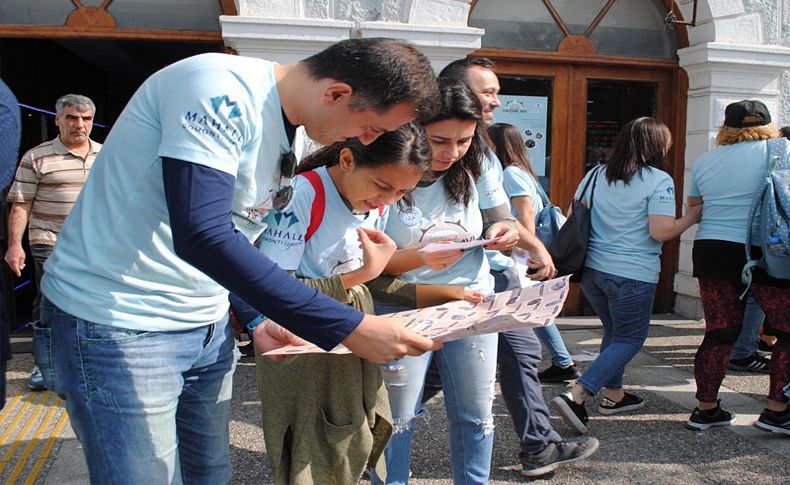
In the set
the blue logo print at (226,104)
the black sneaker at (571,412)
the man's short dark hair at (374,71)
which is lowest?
the black sneaker at (571,412)

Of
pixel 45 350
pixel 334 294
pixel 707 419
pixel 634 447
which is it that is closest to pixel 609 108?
pixel 707 419

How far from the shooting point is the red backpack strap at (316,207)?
2158 millimetres

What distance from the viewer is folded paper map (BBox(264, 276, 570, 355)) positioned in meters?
1.77

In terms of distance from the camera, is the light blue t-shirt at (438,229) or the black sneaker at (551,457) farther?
the black sneaker at (551,457)

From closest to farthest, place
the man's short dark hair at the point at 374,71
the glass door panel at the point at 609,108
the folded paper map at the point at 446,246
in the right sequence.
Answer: the man's short dark hair at the point at 374,71 → the folded paper map at the point at 446,246 → the glass door panel at the point at 609,108

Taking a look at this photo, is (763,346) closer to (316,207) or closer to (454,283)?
(454,283)

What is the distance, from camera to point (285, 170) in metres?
1.64

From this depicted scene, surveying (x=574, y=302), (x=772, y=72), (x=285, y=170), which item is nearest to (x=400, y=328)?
(x=285, y=170)

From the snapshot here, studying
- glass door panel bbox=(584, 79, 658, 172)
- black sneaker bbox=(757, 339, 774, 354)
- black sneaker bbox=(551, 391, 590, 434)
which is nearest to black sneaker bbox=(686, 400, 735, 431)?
black sneaker bbox=(551, 391, 590, 434)

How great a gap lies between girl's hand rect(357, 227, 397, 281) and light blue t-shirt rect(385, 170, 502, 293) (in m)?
0.43

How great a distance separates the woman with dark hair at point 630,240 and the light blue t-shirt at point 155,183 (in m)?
2.81

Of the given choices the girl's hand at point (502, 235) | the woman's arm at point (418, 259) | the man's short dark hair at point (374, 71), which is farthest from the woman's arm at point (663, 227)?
the man's short dark hair at point (374, 71)

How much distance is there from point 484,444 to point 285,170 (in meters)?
1.48

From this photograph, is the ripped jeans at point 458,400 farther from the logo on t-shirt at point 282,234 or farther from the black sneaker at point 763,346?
the black sneaker at point 763,346
